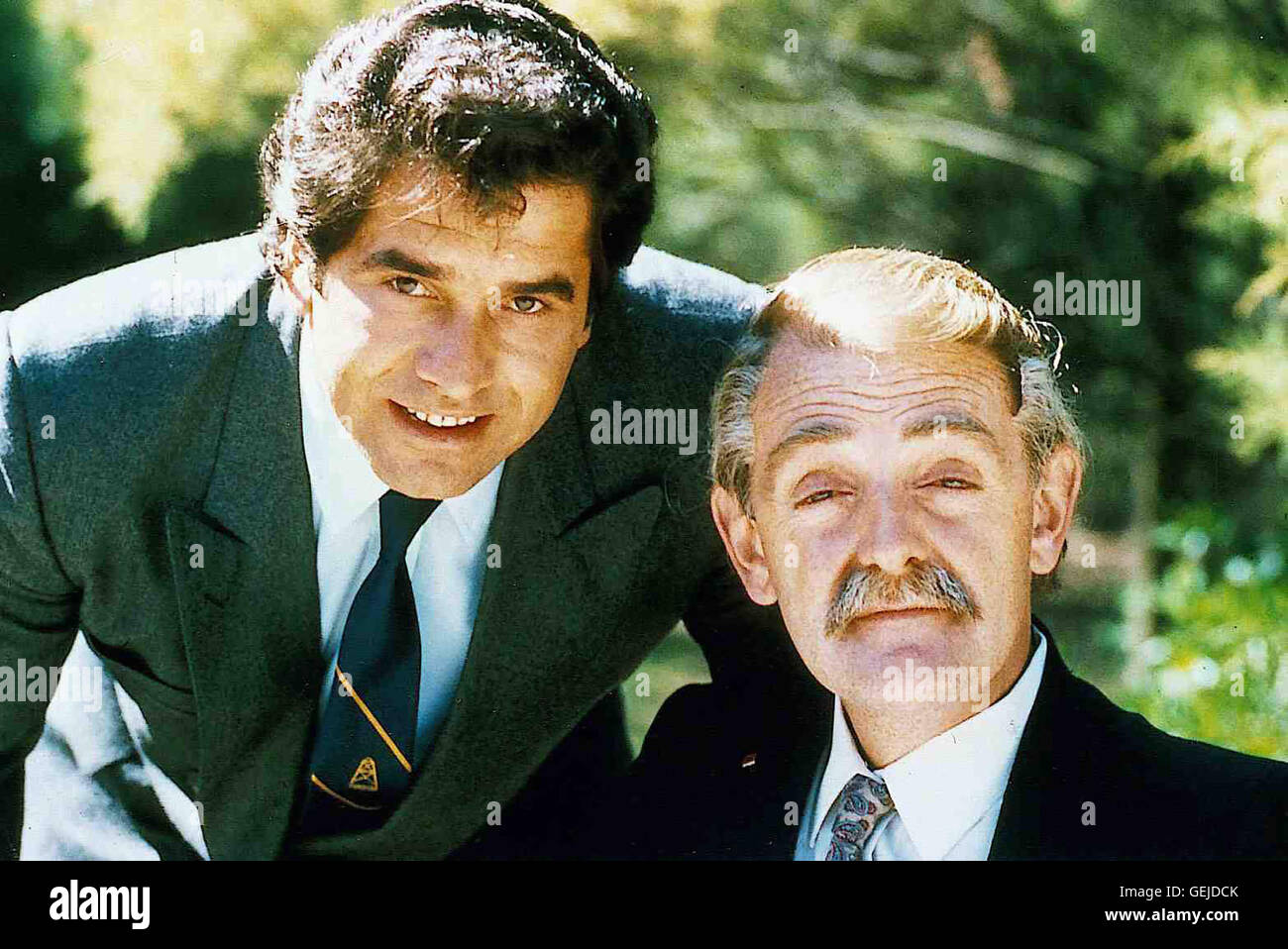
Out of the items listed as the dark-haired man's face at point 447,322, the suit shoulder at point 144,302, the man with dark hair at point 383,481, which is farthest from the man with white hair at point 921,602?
the suit shoulder at point 144,302

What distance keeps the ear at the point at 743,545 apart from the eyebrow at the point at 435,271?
50 cm

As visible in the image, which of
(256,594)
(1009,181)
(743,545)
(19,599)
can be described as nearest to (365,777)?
(256,594)

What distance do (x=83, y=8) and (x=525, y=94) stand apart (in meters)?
1.13

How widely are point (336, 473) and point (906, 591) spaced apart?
1.02 m

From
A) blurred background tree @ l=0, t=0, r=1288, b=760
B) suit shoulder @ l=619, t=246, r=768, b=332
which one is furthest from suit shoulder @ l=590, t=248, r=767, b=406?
A: blurred background tree @ l=0, t=0, r=1288, b=760

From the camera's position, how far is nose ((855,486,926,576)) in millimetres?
2701

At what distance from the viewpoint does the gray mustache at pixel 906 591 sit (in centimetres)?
270

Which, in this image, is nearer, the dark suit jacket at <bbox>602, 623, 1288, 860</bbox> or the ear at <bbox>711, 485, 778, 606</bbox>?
the dark suit jacket at <bbox>602, 623, 1288, 860</bbox>

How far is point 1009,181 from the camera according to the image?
12.4 feet

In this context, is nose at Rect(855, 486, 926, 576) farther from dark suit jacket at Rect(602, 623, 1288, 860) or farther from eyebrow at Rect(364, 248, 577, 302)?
eyebrow at Rect(364, 248, 577, 302)

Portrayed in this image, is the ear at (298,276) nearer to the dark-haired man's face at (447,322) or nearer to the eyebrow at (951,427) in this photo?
the dark-haired man's face at (447,322)

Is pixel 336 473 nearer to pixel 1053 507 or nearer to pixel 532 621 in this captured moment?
pixel 532 621

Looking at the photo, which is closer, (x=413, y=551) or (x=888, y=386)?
(x=888, y=386)
